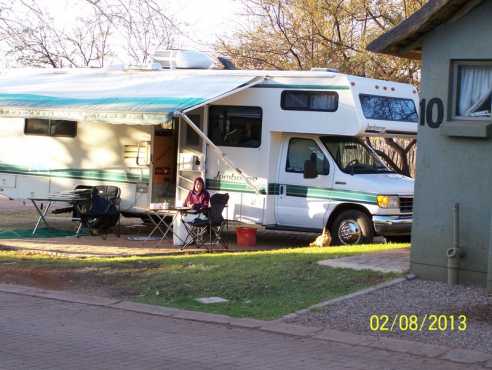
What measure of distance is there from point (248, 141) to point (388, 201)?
294 centimetres

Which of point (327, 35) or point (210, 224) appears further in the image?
point (327, 35)

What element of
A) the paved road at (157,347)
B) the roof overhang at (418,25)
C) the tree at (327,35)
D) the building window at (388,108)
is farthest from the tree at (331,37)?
the paved road at (157,347)

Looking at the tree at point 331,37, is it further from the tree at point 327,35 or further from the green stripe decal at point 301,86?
the green stripe decal at point 301,86

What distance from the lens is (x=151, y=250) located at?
1509cm

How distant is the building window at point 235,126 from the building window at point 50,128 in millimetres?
3355

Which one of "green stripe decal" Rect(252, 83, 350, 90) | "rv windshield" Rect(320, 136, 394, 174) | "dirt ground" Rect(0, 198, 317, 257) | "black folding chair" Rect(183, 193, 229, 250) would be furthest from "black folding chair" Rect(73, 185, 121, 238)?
"rv windshield" Rect(320, 136, 394, 174)

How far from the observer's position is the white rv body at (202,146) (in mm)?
15070

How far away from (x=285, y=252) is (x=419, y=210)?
305 centimetres

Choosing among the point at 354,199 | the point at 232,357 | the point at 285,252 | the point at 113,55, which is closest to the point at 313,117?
the point at 354,199

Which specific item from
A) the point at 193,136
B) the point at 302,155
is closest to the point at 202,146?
the point at 193,136

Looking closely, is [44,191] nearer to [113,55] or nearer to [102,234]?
[102,234]

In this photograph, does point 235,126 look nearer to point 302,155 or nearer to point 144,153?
point 302,155

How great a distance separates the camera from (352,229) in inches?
594

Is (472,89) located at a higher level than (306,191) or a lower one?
higher
